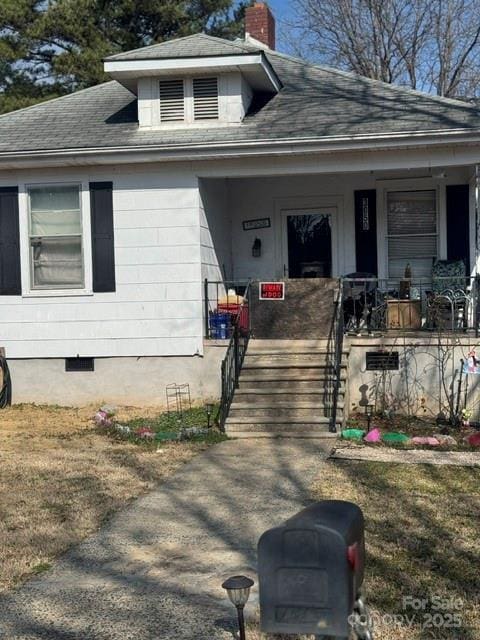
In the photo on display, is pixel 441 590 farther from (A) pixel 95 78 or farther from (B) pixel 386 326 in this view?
(A) pixel 95 78

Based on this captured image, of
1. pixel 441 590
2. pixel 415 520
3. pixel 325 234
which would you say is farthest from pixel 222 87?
pixel 441 590

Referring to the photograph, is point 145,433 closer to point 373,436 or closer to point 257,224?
point 373,436

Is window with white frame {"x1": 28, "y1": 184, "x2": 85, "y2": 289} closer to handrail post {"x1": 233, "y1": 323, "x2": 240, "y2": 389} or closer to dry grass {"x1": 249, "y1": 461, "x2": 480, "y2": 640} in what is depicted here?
handrail post {"x1": 233, "y1": 323, "x2": 240, "y2": 389}

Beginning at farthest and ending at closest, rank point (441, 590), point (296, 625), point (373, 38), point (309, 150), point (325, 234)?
point (373, 38) < point (325, 234) < point (309, 150) < point (441, 590) < point (296, 625)

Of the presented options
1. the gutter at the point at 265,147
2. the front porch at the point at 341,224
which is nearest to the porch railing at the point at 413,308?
the front porch at the point at 341,224

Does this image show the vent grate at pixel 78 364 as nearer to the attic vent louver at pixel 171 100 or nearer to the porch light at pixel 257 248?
the porch light at pixel 257 248

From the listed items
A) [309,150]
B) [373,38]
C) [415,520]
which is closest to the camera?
[415,520]

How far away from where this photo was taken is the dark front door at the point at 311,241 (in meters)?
12.9

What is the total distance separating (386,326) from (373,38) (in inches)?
752

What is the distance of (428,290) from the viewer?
11844 millimetres

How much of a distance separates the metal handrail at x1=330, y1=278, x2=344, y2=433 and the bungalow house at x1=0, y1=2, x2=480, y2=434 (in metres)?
0.05

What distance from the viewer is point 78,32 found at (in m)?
23.5

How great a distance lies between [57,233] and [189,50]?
3.51m

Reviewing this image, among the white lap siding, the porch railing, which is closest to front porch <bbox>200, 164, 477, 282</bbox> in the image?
the white lap siding
